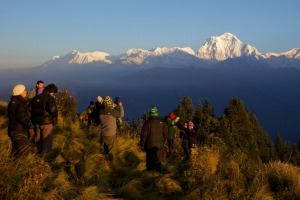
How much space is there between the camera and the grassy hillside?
520 cm

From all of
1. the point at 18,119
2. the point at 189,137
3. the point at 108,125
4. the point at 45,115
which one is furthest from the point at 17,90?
the point at 189,137

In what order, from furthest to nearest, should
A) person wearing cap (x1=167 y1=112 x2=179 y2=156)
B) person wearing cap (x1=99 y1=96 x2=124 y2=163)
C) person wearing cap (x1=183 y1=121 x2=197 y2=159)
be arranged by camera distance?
person wearing cap (x1=167 y1=112 x2=179 y2=156)
person wearing cap (x1=183 y1=121 x2=197 y2=159)
person wearing cap (x1=99 y1=96 x2=124 y2=163)

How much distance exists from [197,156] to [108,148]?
8.49ft

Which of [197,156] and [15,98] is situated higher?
[15,98]

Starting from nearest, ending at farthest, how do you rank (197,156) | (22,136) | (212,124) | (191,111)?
(22,136)
(197,156)
(212,124)
(191,111)

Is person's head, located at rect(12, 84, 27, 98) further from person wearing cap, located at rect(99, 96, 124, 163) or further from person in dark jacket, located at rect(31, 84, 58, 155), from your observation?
person wearing cap, located at rect(99, 96, 124, 163)

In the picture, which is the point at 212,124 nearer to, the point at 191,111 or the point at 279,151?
the point at 191,111

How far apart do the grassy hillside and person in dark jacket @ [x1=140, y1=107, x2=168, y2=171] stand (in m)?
0.33

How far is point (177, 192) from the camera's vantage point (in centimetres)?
762

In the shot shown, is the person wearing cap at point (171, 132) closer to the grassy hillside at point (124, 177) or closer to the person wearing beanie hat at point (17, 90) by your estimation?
the grassy hillside at point (124, 177)

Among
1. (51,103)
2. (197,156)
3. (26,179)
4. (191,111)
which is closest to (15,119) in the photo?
(51,103)

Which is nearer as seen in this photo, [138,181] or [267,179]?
[138,181]

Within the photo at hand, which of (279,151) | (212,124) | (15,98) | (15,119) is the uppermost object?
(15,98)

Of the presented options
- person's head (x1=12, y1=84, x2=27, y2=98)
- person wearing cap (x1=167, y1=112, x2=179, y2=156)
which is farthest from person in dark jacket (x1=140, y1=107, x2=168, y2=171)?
person wearing cap (x1=167, y1=112, x2=179, y2=156)
